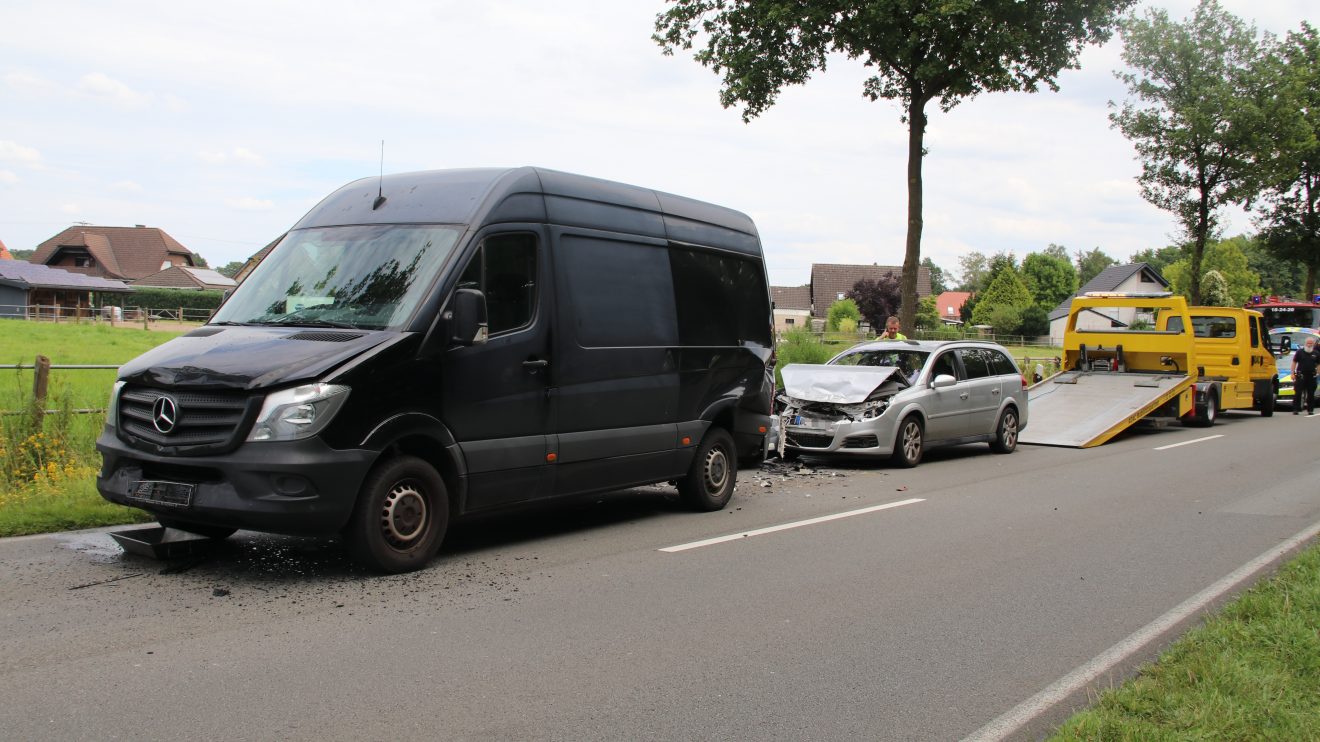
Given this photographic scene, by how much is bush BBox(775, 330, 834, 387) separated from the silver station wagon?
20.2ft

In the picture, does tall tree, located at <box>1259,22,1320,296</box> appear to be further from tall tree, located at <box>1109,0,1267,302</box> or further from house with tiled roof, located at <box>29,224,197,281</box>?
house with tiled roof, located at <box>29,224,197,281</box>

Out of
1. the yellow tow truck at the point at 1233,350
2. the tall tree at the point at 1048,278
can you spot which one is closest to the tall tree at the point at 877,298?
the tall tree at the point at 1048,278

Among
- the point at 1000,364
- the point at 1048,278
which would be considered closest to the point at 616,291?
the point at 1000,364

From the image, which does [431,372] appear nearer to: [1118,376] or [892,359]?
[892,359]

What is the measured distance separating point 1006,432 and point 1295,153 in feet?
82.6

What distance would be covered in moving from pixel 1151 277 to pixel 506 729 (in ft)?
309

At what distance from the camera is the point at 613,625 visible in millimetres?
5723

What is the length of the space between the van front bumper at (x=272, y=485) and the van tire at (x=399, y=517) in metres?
0.14

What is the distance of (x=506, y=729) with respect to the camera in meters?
4.14

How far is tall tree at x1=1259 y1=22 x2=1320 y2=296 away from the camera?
110 feet

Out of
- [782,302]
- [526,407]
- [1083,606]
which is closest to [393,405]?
[526,407]

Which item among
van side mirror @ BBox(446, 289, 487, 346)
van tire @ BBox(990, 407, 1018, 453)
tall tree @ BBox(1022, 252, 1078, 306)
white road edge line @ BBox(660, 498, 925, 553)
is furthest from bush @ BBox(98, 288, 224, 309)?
tall tree @ BBox(1022, 252, 1078, 306)

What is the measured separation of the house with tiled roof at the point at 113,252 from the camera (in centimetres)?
8669

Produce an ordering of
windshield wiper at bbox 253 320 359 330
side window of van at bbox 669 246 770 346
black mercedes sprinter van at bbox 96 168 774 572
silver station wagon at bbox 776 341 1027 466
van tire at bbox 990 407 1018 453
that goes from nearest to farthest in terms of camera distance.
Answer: black mercedes sprinter van at bbox 96 168 774 572 < windshield wiper at bbox 253 320 359 330 < side window of van at bbox 669 246 770 346 < silver station wagon at bbox 776 341 1027 466 < van tire at bbox 990 407 1018 453
